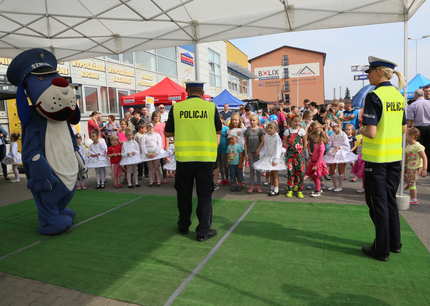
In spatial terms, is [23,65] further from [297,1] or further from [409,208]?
[409,208]

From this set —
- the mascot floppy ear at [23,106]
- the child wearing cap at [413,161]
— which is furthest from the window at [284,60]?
the mascot floppy ear at [23,106]

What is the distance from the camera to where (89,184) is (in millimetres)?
8516

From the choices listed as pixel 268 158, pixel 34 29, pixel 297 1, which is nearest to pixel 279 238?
pixel 268 158

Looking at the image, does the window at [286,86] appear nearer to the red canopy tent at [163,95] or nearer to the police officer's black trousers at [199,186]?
the red canopy tent at [163,95]

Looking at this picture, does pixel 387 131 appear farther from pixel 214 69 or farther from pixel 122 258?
pixel 214 69

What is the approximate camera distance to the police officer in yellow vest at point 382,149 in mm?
3324

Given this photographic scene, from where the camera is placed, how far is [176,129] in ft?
13.6

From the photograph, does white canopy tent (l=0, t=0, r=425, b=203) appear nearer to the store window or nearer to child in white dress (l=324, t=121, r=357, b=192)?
child in white dress (l=324, t=121, r=357, b=192)

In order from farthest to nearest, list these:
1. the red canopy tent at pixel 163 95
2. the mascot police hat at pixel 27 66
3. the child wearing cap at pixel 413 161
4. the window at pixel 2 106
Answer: the red canopy tent at pixel 163 95 < the window at pixel 2 106 < the child wearing cap at pixel 413 161 < the mascot police hat at pixel 27 66

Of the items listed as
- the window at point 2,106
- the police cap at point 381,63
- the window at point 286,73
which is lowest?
the police cap at point 381,63

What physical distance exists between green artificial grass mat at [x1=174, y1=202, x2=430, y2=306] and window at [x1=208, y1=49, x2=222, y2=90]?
31201 mm

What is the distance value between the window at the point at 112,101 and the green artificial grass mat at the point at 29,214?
1039 centimetres

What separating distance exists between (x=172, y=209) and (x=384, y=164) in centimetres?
361

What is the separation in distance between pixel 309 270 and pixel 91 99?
1455 cm
